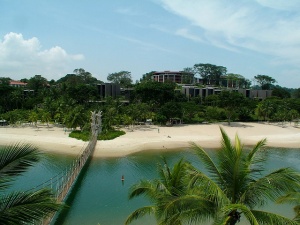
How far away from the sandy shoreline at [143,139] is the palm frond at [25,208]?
28.4 m

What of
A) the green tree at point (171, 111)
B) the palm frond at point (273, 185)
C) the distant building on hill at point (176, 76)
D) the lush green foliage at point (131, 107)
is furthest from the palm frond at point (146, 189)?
the distant building on hill at point (176, 76)

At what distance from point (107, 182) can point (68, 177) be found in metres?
4.89

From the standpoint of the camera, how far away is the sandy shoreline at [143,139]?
1419 inches

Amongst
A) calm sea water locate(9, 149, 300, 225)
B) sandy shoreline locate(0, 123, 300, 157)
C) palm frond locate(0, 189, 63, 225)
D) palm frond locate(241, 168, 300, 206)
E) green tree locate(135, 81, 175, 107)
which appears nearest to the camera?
palm frond locate(0, 189, 63, 225)

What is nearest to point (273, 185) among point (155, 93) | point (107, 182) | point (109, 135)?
point (107, 182)

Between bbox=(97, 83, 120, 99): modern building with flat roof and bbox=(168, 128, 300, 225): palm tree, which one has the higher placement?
bbox=(97, 83, 120, 99): modern building with flat roof

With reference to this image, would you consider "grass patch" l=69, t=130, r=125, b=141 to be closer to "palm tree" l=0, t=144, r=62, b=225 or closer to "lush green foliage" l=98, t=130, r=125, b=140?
"lush green foliage" l=98, t=130, r=125, b=140

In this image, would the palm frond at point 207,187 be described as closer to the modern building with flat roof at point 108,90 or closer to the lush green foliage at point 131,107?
the lush green foliage at point 131,107

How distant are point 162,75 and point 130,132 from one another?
76722mm

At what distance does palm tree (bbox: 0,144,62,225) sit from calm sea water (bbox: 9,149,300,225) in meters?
8.30

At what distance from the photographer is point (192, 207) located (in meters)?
6.43

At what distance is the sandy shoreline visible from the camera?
1419 inches

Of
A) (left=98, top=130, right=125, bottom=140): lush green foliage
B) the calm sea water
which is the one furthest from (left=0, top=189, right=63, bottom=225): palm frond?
(left=98, top=130, right=125, bottom=140): lush green foliage

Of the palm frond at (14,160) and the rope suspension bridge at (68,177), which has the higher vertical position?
the palm frond at (14,160)
